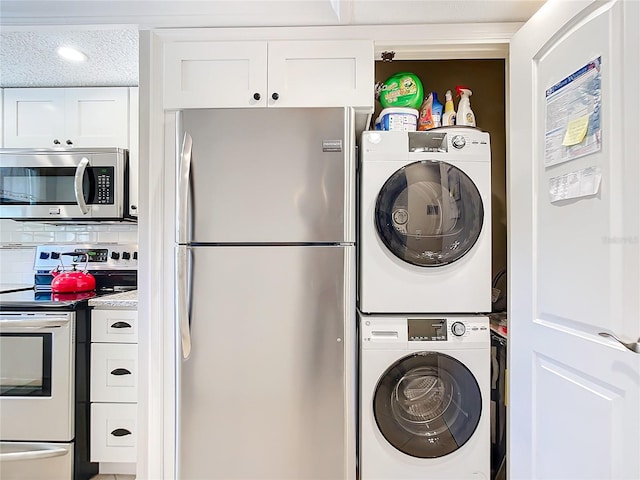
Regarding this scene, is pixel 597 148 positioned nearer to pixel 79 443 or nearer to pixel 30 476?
pixel 79 443

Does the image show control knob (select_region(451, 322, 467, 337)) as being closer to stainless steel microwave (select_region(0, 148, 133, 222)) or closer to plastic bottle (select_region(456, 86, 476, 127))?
plastic bottle (select_region(456, 86, 476, 127))

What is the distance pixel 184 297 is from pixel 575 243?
1.43m

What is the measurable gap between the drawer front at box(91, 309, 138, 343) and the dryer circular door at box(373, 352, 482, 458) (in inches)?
53.6

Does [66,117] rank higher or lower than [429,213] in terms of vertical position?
higher

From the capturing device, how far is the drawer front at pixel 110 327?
1989 mm

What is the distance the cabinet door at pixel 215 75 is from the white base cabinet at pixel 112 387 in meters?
1.17

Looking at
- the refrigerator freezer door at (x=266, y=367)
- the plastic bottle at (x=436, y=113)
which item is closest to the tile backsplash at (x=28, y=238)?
the refrigerator freezer door at (x=266, y=367)

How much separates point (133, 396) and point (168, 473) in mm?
494

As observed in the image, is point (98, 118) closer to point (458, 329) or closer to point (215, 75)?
point (215, 75)

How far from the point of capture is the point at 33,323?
6.22ft

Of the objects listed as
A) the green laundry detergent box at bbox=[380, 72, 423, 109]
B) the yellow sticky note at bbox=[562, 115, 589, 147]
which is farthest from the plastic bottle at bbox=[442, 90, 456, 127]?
the yellow sticky note at bbox=[562, 115, 589, 147]

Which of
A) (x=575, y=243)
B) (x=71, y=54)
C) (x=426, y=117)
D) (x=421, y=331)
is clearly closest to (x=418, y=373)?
(x=421, y=331)

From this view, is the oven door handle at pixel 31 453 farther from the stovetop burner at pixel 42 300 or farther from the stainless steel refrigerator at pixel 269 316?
the stainless steel refrigerator at pixel 269 316

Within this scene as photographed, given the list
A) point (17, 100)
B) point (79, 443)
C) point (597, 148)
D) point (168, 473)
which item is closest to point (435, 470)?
point (168, 473)
